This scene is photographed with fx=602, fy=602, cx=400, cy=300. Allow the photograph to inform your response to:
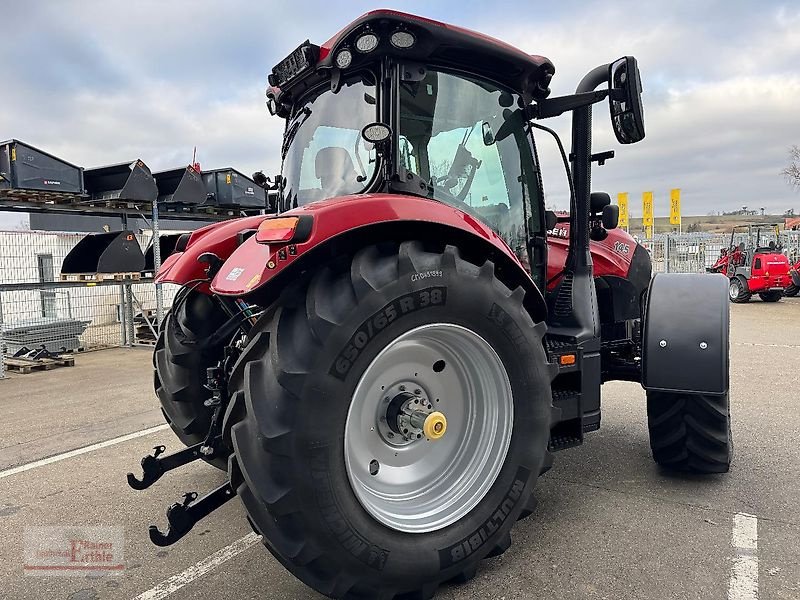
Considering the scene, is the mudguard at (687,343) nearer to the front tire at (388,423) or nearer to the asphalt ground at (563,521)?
the asphalt ground at (563,521)

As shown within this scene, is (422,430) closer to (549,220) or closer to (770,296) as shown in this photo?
(549,220)

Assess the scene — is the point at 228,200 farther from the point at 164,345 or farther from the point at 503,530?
the point at 503,530

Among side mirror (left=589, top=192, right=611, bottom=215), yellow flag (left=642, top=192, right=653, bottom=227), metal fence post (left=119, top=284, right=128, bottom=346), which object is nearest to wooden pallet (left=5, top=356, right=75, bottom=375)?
metal fence post (left=119, top=284, right=128, bottom=346)

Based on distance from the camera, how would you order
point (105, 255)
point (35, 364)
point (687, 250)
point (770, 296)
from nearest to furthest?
point (35, 364) → point (105, 255) → point (770, 296) → point (687, 250)

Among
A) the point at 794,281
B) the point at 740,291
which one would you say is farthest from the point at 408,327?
the point at 794,281

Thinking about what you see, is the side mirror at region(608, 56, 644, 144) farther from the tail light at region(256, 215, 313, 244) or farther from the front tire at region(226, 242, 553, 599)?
the tail light at region(256, 215, 313, 244)

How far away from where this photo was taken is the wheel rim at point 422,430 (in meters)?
2.55

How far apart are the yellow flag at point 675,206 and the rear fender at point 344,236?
19.3 meters

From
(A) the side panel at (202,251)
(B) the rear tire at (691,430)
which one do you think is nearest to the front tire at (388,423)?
(A) the side panel at (202,251)

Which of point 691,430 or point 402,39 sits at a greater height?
point 402,39

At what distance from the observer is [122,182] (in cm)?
934

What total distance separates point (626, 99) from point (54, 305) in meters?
9.58

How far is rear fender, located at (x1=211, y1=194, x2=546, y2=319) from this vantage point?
86.3 inches

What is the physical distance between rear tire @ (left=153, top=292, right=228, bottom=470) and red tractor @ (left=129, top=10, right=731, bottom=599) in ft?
0.04
